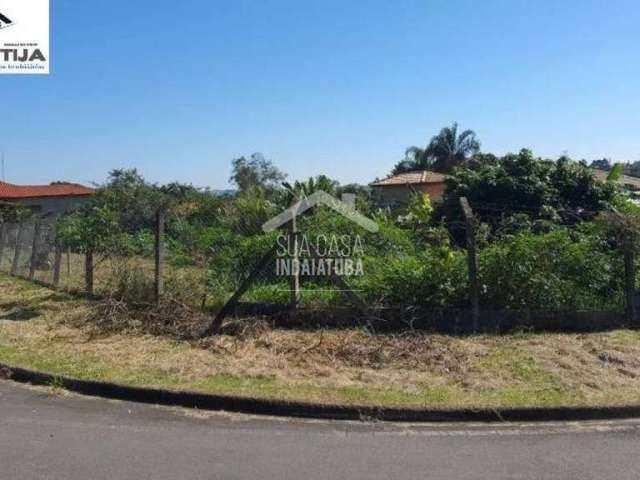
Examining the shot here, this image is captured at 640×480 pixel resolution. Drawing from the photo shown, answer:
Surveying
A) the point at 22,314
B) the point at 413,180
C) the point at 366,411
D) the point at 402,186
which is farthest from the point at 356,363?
the point at 402,186

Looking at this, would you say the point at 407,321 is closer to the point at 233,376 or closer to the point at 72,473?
the point at 233,376

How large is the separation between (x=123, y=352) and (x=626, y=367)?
217 inches

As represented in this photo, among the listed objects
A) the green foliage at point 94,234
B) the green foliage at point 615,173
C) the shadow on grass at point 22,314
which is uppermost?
the green foliage at point 615,173

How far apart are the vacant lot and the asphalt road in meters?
0.43

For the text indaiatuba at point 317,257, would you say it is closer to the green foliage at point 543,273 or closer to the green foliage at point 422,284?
the green foliage at point 422,284

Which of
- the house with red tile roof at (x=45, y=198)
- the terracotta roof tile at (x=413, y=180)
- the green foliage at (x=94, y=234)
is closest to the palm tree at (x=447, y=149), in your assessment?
the terracotta roof tile at (x=413, y=180)

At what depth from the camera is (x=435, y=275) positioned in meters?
8.12

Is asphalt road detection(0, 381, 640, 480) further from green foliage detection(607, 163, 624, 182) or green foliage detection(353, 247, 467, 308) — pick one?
green foliage detection(607, 163, 624, 182)

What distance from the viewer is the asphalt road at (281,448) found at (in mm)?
3953

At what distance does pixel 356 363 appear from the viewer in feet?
21.4

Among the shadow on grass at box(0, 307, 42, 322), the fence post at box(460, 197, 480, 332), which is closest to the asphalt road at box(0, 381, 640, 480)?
the fence post at box(460, 197, 480, 332)

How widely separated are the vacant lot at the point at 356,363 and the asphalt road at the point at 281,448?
0.43 metres

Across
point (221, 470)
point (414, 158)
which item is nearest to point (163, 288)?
point (221, 470)

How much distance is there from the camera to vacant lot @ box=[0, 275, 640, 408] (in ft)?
18.1
